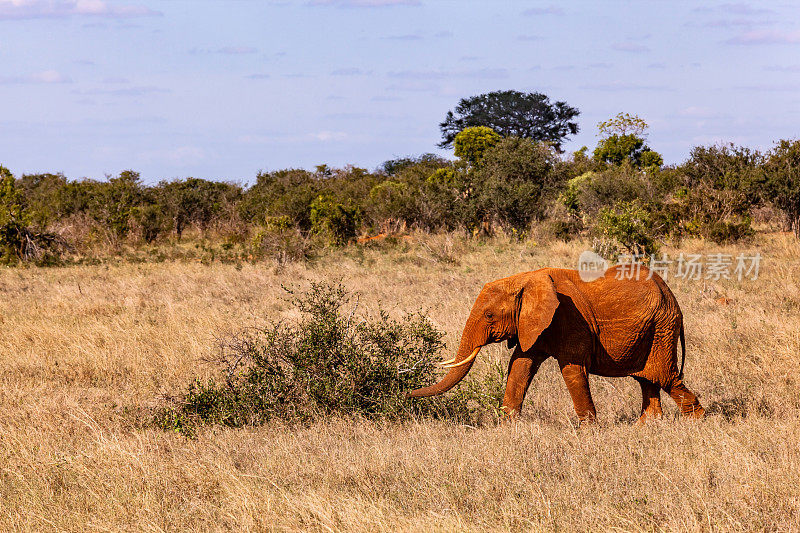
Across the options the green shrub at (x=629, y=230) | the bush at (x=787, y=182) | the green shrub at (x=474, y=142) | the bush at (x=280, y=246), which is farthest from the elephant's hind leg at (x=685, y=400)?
the green shrub at (x=474, y=142)

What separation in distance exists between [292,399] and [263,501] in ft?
7.04

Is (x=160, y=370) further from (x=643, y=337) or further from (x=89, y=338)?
(x=643, y=337)

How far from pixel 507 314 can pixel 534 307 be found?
0.78ft

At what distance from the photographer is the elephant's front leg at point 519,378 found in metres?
5.90

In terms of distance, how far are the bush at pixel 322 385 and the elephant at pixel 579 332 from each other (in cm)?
65

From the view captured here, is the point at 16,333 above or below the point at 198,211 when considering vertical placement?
below

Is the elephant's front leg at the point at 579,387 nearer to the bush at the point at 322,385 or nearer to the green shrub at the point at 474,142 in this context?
the bush at the point at 322,385

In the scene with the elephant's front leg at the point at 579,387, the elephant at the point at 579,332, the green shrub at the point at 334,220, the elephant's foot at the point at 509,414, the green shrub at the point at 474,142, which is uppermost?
the green shrub at the point at 474,142

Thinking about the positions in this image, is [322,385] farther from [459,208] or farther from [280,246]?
[459,208]

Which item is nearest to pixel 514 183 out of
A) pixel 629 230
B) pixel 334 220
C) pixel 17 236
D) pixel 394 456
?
pixel 334 220

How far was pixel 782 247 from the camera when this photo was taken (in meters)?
17.6

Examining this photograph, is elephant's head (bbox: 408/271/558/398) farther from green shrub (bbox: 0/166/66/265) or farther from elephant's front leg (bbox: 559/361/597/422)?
green shrub (bbox: 0/166/66/265)

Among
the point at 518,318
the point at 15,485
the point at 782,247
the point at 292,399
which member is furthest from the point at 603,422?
the point at 782,247

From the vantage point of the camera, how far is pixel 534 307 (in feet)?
18.5
